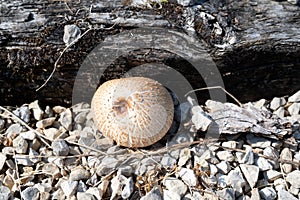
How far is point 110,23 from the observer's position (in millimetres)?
3273

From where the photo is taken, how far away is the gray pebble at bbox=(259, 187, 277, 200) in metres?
3.07

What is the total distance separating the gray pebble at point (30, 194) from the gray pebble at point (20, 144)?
0.28 m

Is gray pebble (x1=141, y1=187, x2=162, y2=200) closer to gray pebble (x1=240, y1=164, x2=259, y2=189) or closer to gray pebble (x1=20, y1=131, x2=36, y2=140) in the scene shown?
gray pebble (x1=240, y1=164, x2=259, y2=189)

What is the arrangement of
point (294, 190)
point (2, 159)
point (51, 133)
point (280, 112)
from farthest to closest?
point (280, 112)
point (51, 133)
point (2, 159)
point (294, 190)

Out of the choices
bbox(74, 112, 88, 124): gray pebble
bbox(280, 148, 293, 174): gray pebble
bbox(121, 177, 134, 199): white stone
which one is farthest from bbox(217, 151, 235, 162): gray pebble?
bbox(74, 112, 88, 124): gray pebble

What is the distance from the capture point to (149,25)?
3.27 meters

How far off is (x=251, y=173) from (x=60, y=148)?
1.15m

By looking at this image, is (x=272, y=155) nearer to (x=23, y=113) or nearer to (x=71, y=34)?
(x=71, y=34)

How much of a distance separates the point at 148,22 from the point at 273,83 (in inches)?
36.2

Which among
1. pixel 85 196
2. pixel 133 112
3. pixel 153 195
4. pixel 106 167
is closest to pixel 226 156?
pixel 153 195

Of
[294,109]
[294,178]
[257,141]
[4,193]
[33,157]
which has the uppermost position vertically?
[294,109]

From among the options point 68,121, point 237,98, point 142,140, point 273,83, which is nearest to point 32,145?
point 68,121

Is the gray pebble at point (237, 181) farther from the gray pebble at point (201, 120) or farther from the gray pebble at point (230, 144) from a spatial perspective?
the gray pebble at point (201, 120)

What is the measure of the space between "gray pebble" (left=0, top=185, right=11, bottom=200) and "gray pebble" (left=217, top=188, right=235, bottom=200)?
121cm
